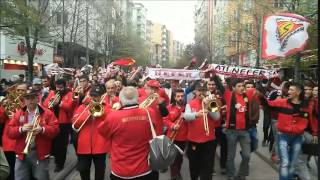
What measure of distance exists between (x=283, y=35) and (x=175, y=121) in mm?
2301

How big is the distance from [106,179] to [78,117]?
2388 millimetres

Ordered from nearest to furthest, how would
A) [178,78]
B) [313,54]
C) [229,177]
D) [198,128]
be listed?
[198,128] < [229,177] < [178,78] < [313,54]

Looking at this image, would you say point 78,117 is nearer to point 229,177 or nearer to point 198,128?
point 198,128

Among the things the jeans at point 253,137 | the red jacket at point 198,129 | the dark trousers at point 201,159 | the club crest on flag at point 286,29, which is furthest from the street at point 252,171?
the club crest on flag at point 286,29

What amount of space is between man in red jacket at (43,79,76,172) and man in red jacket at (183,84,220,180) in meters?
2.70

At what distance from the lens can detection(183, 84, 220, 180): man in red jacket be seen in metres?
7.48

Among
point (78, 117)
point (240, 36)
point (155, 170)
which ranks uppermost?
point (240, 36)

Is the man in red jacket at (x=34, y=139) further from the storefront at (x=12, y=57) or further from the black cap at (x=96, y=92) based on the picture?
the storefront at (x=12, y=57)

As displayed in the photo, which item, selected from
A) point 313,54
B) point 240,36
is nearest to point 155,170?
point 313,54

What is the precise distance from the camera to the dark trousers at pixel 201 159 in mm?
7477

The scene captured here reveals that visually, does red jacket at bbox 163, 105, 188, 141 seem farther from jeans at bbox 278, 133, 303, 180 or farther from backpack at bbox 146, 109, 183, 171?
backpack at bbox 146, 109, 183, 171

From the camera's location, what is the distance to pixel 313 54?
17375 mm

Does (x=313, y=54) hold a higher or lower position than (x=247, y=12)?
lower

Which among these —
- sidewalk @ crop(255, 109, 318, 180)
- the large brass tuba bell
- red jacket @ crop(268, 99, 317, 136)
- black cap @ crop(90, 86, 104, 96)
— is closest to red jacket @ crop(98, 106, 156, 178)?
the large brass tuba bell
